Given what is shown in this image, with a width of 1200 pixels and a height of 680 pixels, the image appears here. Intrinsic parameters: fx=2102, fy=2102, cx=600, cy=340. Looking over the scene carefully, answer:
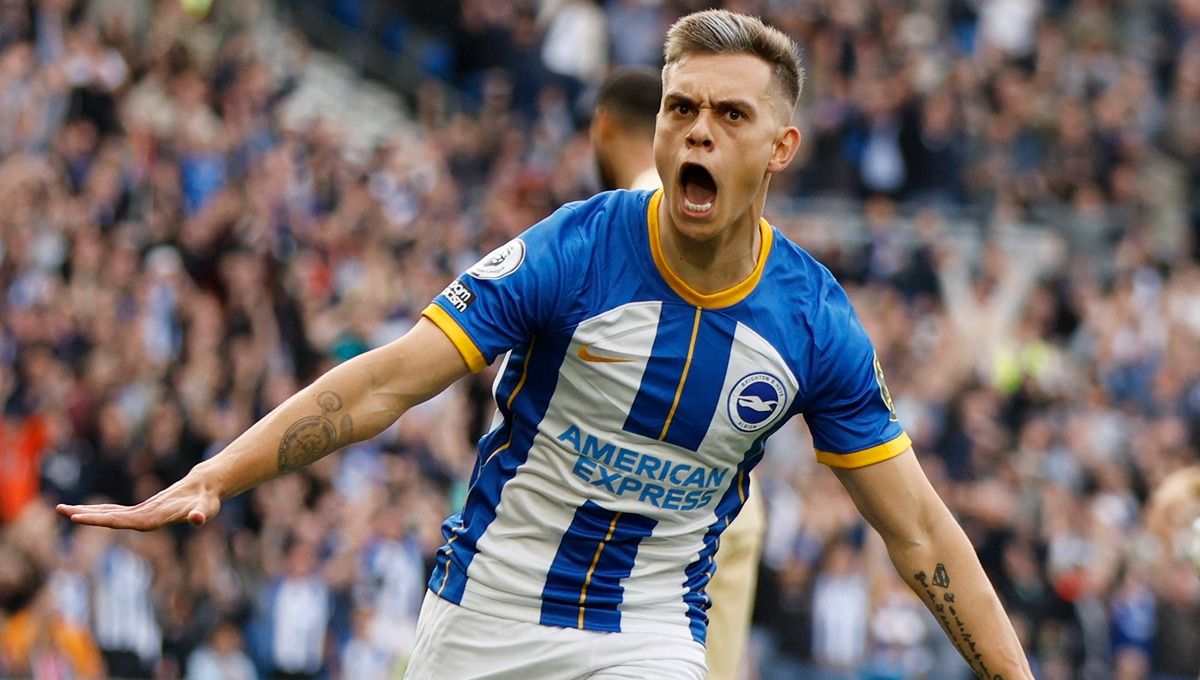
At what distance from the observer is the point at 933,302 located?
19000 mm

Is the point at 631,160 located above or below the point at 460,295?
above

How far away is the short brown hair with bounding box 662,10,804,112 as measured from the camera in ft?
17.9

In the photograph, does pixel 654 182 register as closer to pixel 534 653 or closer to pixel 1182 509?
pixel 534 653

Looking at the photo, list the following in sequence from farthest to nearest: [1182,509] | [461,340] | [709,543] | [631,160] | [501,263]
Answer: [1182,509] → [631,160] → [709,543] → [501,263] → [461,340]

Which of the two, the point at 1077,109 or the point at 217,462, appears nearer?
the point at 217,462

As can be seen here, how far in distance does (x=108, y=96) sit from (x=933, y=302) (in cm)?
765

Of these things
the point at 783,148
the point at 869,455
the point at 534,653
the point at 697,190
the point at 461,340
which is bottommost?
the point at 534,653

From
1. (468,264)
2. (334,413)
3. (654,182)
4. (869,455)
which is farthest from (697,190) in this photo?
(468,264)

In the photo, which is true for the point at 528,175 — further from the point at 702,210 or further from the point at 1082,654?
the point at 702,210

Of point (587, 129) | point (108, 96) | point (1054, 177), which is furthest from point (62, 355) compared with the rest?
point (1054, 177)

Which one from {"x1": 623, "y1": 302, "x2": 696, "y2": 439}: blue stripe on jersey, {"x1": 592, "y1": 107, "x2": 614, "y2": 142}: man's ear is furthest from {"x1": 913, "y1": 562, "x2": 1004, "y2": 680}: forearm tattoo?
{"x1": 592, "y1": 107, "x2": 614, "y2": 142}: man's ear

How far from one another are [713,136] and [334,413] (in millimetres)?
1198

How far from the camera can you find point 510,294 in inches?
209

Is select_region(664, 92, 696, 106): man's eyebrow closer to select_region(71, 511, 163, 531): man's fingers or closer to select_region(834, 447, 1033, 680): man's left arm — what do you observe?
select_region(834, 447, 1033, 680): man's left arm
